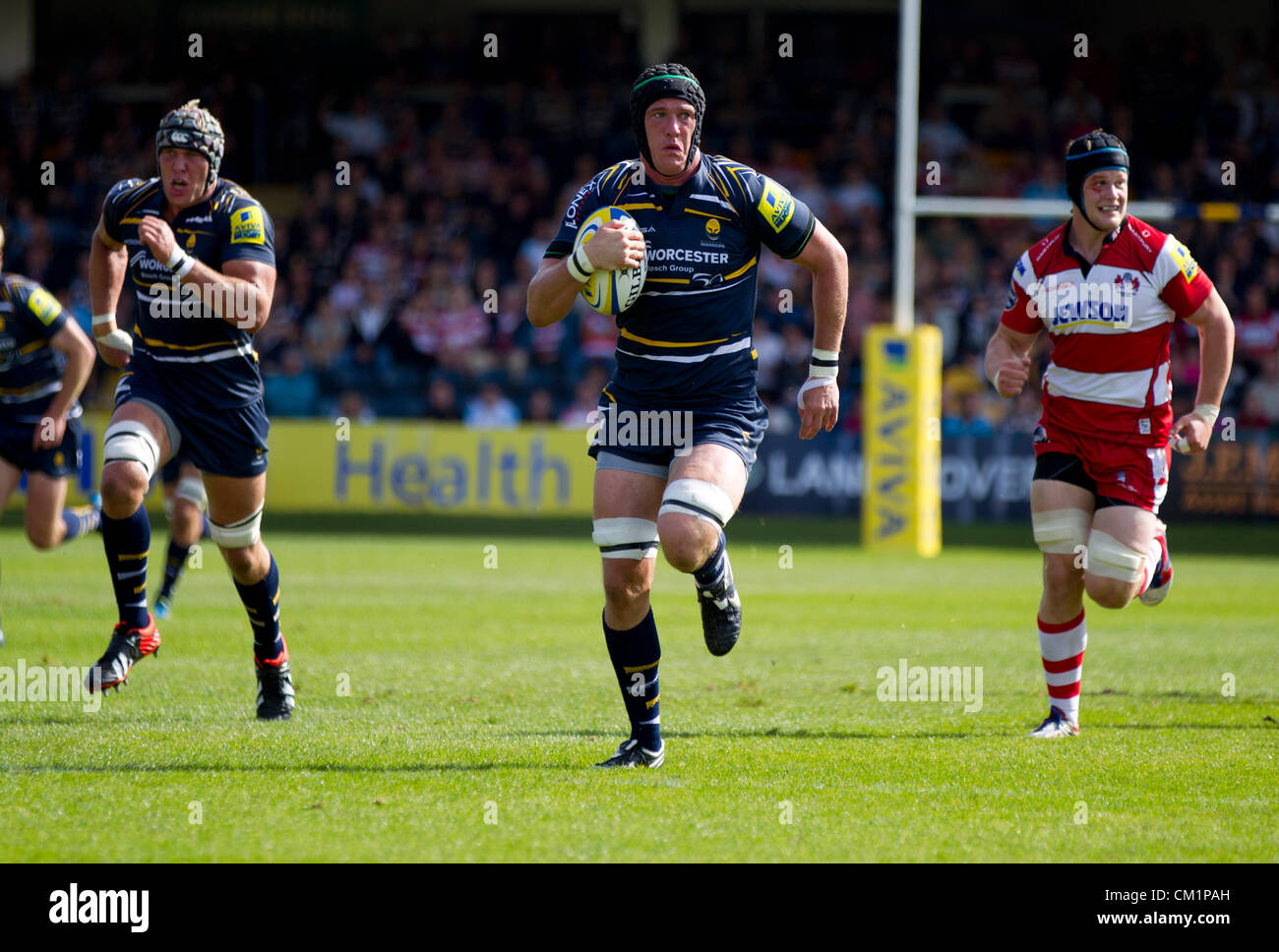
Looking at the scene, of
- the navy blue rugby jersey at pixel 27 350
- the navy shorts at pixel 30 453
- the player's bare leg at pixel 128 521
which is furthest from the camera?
the navy shorts at pixel 30 453

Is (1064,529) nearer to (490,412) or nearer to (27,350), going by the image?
(27,350)

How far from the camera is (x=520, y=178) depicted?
24.9 meters

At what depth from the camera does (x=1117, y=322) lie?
6.68 meters

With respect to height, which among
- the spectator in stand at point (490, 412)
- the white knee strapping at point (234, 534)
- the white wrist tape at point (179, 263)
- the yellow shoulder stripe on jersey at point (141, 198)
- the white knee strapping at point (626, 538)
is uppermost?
the yellow shoulder stripe on jersey at point (141, 198)

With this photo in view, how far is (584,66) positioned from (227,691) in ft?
67.9

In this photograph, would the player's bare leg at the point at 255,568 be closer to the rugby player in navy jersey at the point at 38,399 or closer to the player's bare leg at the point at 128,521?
the player's bare leg at the point at 128,521

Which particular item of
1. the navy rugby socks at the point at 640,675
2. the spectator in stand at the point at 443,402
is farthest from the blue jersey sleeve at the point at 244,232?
the spectator in stand at the point at 443,402

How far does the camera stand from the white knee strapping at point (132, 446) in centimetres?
664

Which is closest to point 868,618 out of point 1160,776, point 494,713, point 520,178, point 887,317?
point 494,713

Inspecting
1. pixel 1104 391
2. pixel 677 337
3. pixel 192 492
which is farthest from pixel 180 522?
pixel 1104 391

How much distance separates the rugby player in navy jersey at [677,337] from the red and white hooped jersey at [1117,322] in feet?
4.32

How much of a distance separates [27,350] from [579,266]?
5.28 meters

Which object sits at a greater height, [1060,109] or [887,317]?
[1060,109]
